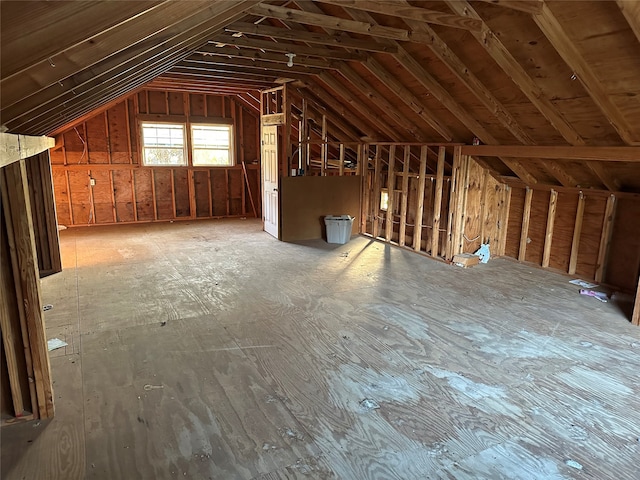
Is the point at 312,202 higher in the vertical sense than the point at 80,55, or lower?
lower

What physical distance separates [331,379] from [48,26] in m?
2.66

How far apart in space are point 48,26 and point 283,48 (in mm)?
4510

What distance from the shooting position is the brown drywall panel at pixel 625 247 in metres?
4.83

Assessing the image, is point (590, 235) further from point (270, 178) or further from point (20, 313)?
point (20, 313)

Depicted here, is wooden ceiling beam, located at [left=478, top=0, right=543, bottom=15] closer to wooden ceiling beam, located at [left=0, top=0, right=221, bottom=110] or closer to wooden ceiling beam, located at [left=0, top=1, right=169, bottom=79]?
wooden ceiling beam, located at [left=0, top=0, right=221, bottom=110]

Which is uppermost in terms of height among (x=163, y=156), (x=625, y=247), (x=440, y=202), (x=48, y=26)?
(x=48, y=26)

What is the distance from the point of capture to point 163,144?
9.20 meters

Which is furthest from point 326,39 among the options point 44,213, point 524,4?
point 44,213

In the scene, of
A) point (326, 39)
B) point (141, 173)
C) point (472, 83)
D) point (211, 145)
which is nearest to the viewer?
point (472, 83)

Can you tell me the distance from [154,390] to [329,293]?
7.74 ft

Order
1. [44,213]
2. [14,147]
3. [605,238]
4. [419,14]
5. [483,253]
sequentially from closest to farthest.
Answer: [14,147] → [419,14] → [605,238] → [44,213] → [483,253]

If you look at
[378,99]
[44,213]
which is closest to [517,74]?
[378,99]

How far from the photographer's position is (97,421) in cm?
251

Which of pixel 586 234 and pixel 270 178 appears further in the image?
pixel 270 178
